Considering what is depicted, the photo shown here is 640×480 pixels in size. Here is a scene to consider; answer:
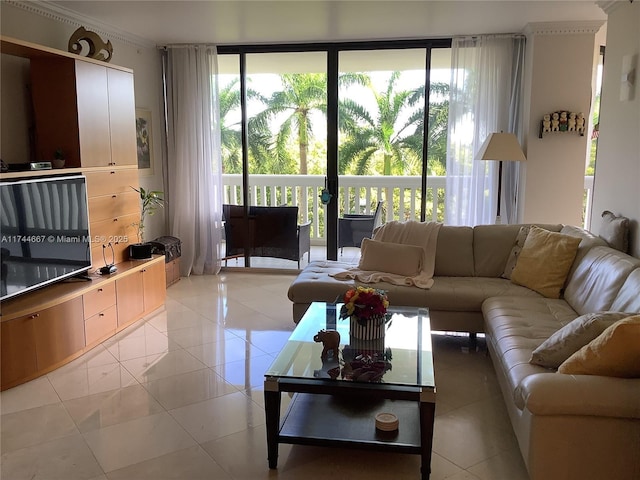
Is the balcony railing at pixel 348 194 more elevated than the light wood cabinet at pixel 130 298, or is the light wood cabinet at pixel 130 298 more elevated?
the balcony railing at pixel 348 194

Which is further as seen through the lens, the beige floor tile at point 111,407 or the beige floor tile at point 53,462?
the beige floor tile at point 111,407

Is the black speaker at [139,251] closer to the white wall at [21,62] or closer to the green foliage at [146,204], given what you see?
the green foliage at [146,204]

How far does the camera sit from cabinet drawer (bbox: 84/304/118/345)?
12.2ft

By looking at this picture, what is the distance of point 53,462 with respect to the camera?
2.41 meters

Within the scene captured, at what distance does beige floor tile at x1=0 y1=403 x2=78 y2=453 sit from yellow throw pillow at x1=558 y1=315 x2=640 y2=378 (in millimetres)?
2388

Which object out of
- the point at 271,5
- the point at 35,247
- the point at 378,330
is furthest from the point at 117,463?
the point at 271,5

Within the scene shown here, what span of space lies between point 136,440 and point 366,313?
1291 mm

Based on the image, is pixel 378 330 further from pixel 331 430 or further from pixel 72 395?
pixel 72 395

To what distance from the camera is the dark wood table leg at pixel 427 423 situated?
7.23ft

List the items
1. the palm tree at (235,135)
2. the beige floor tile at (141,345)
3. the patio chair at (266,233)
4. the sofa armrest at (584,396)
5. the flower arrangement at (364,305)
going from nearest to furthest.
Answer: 1. the sofa armrest at (584,396)
2. the flower arrangement at (364,305)
3. the beige floor tile at (141,345)
4. the palm tree at (235,135)
5. the patio chair at (266,233)

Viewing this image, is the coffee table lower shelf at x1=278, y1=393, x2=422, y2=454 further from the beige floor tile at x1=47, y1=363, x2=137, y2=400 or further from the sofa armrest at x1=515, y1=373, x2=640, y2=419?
the beige floor tile at x1=47, y1=363, x2=137, y2=400

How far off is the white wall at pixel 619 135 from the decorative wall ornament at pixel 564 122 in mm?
668

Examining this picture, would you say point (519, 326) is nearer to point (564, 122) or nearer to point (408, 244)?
point (408, 244)

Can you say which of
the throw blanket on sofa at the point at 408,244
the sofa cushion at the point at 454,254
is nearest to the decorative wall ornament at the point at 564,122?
the sofa cushion at the point at 454,254
